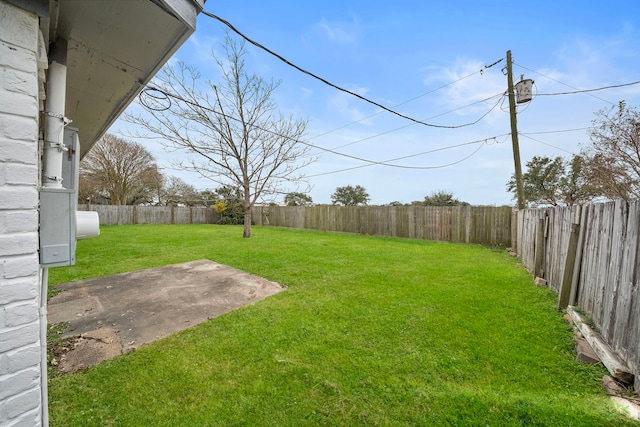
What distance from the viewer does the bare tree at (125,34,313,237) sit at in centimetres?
862

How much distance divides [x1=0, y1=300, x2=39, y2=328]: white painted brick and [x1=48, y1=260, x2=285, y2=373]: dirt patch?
1.65 meters

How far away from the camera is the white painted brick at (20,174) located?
0.94m

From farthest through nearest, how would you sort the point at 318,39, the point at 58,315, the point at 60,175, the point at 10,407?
the point at 318,39, the point at 58,315, the point at 60,175, the point at 10,407

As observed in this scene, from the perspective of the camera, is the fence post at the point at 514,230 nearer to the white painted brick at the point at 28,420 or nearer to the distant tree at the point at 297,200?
the white painted brick at the point at 28,420

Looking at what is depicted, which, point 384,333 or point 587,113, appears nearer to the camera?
point 384,333

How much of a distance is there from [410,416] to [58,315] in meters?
4.04

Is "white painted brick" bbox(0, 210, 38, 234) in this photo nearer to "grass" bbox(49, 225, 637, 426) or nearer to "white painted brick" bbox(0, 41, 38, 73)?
"white painted brick" bbox(0, 41, 38, 73)

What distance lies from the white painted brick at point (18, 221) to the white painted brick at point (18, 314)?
28cm

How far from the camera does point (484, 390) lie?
175 centimetres

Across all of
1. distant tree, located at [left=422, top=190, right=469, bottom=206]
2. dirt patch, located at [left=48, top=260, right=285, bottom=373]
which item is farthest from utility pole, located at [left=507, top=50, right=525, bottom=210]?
distant tree, located at [left=422, top=190, right=469, bottom=206]

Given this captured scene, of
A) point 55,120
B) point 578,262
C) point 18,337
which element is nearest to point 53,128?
point 55,120

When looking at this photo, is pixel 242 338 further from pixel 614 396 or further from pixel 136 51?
pixel 614 396

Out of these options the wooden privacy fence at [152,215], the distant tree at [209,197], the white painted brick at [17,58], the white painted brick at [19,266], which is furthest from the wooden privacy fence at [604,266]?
the wooden privacy fence at [152,215]

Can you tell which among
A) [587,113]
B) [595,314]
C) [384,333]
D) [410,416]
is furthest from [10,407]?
[587,113]
